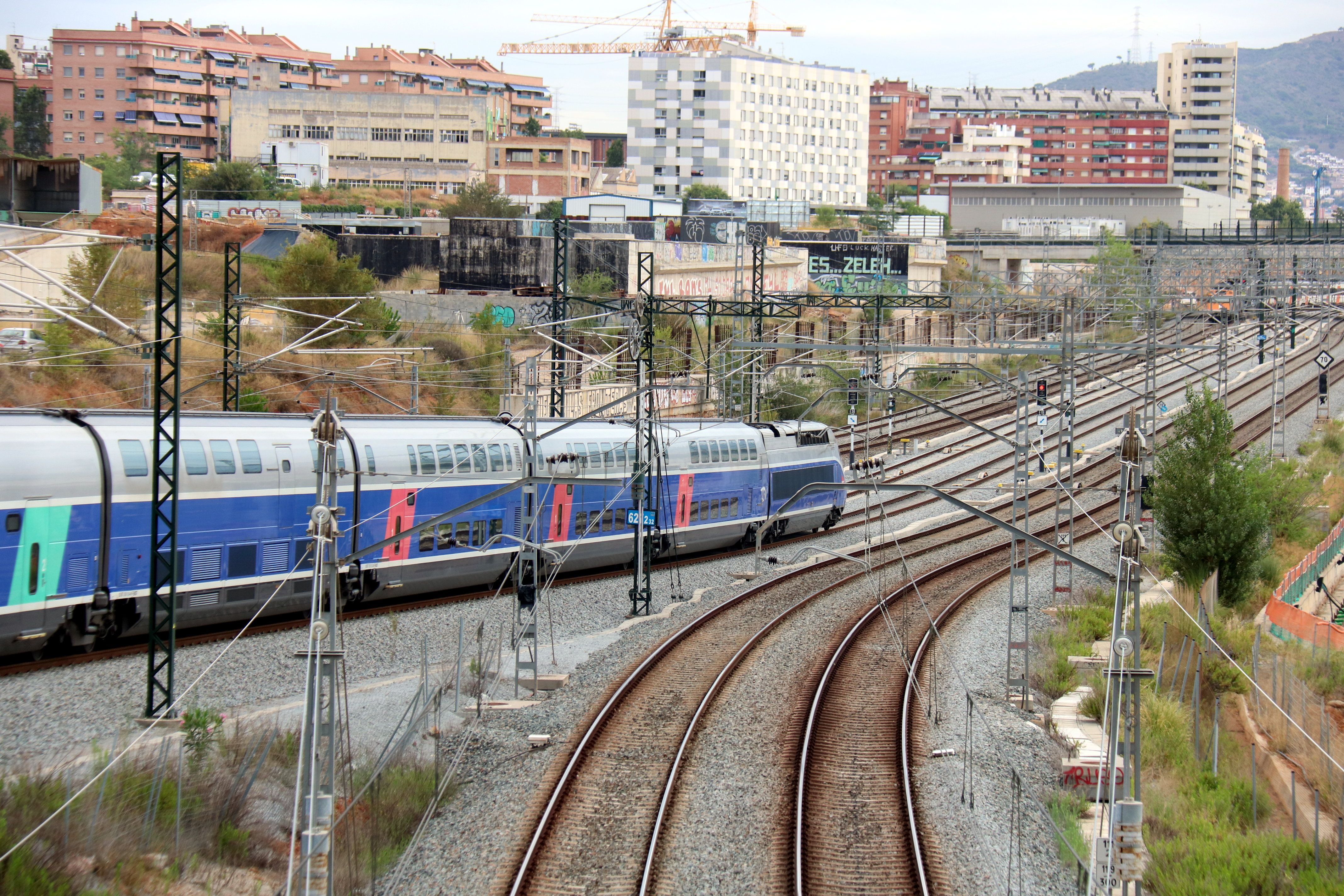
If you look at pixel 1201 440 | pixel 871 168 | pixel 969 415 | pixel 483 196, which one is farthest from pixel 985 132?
pixel 1201 440

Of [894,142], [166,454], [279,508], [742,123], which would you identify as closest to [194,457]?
[279,508]

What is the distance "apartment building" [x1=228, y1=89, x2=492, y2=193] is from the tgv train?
77337mm

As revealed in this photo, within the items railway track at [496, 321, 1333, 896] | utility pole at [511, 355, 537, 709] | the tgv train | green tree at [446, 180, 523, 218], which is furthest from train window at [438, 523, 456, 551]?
green tree at [446, 180, 523, 218]

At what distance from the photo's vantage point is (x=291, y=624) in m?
21.7

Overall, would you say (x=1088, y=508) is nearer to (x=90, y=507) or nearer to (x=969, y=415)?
(x=969, y=415)

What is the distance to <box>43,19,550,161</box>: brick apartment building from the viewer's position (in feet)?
378

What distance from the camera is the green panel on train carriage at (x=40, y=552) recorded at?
17.4 metres

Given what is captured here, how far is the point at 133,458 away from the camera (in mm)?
19156

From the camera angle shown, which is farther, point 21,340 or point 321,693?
point 21,340

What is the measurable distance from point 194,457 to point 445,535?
18.3 feet

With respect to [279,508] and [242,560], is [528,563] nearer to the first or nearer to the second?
[279,508]

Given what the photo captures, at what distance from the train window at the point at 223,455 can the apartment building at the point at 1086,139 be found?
472ft

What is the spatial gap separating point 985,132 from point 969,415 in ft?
349

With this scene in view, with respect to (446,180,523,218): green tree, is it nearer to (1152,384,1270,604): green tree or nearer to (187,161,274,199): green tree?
(187,161,274,199): green tree
